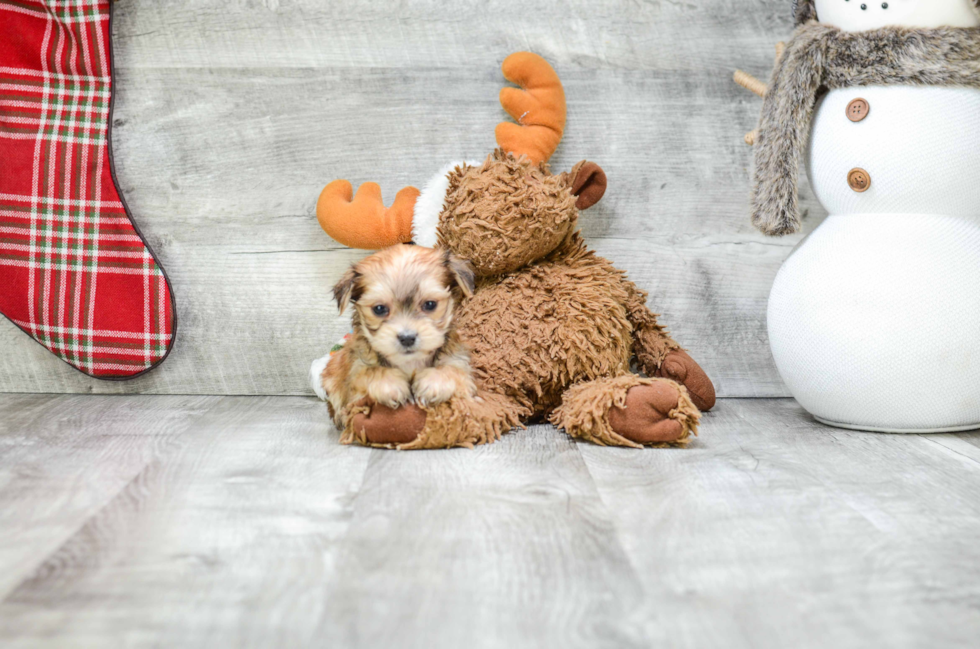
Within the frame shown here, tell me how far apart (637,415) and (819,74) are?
796 mm

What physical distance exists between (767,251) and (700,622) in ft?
4.49

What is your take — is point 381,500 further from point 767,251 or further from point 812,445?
point 767,251

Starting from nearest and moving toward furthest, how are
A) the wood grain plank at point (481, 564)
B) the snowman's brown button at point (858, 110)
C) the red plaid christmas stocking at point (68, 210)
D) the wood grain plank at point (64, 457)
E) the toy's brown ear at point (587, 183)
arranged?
the wood grain plank at point (481, 564) < the wood grain plank at point (64, 457) < the snowman's brown button at point (858, 110) < the toy's brown ear at point (587, 183) < the red plaid christmas stocking at point (68, 210)

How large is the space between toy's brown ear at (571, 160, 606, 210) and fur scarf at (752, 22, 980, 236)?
35cm

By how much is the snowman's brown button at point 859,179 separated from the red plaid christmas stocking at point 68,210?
1.60 meters

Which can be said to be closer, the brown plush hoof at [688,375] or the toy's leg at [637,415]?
the toy's leg at [637,415]

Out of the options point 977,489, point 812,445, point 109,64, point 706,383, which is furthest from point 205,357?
point 977,489

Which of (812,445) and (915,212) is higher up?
(915,212)

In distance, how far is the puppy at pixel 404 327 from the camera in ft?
4.76

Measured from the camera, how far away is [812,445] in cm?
155

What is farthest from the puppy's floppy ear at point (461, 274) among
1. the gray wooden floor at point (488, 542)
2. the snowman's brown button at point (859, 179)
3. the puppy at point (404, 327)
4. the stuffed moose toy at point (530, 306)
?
the snowman's brown button at point (859, 179)

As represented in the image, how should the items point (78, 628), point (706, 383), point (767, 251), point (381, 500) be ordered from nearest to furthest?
point (78, 628) < point (381, 500) < point (706, 383) < point (767, 251)

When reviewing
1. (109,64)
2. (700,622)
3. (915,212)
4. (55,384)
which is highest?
(109,64)

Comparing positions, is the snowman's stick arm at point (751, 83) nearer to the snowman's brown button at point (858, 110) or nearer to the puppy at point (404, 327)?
the snowman's brown button at point (858, 110)
